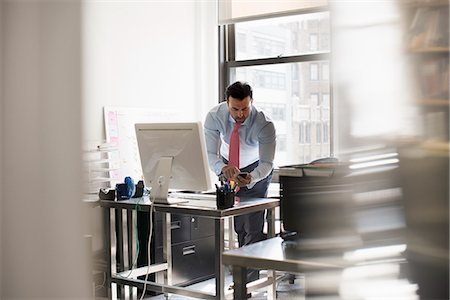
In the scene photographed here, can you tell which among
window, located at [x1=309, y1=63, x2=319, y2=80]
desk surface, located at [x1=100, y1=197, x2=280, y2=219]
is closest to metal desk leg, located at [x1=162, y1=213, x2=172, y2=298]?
desk surface, located at [x1=100, y1=197, x2=280, y2=219]

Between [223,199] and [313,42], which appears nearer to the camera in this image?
[223,199]

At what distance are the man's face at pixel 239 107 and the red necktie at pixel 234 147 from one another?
3.0 inches

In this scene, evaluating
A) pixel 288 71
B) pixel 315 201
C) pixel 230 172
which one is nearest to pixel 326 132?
pixel 288 71

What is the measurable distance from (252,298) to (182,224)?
64 cm

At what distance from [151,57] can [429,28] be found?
9.82 feet

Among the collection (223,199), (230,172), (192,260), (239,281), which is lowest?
(192,260)

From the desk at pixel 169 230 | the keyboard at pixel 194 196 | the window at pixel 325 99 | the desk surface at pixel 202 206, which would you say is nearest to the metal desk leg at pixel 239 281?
the desk at pixel 169 230

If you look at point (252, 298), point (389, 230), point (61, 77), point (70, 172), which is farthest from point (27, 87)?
point (252, 298)

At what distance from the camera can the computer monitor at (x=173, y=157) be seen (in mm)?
2807

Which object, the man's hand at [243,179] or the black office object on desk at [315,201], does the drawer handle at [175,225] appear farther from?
the black office object on desk at [315,201]

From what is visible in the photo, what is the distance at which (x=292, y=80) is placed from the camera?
4328mm

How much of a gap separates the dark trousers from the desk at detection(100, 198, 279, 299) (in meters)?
0.24

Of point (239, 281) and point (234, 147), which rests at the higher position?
point (234, 147)

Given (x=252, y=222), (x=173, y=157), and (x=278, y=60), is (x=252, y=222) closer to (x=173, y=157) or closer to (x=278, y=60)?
(x=173, y=157)
